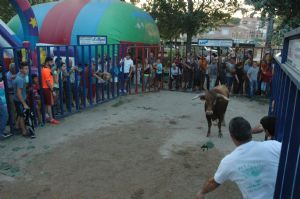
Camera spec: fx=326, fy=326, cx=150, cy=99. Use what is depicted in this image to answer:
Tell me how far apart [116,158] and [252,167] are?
4160mm

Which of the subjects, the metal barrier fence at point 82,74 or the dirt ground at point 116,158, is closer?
the dirt ground at point 116,158

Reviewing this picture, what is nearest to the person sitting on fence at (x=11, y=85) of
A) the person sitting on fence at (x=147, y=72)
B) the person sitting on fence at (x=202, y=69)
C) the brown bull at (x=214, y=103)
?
the brown bull at (x=214, y=103)

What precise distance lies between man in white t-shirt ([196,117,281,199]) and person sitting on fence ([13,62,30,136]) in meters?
A: 5.91

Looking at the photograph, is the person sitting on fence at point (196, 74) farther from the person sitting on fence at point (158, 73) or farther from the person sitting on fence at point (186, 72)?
the person sitting on fence at point (158, 73)

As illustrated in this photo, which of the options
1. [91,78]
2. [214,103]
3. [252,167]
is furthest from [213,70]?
[252,167]

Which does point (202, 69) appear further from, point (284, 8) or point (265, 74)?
point (284, 8)

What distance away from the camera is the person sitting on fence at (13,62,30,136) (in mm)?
7477

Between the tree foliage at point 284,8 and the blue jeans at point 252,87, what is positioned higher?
the tree foliage at point 284,8

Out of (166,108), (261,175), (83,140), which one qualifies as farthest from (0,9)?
(261,175)

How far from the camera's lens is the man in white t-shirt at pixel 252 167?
282cm

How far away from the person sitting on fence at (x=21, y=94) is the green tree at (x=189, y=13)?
1244 centimetres

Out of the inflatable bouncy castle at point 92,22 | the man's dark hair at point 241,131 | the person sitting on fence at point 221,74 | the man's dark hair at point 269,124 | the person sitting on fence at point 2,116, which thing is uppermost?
the inflatable bouncy castle at point 92,22

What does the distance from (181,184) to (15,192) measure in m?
2.69

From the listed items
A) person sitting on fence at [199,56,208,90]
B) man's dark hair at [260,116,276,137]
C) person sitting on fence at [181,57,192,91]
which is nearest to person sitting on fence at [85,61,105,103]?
person sitting on fence at [181,57,192,91]
